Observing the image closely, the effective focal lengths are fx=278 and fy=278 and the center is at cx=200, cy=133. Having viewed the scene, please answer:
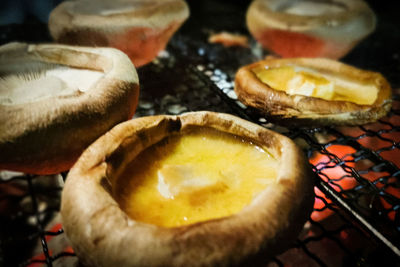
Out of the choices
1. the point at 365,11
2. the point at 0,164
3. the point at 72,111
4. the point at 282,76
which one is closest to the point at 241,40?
the point at 365,11

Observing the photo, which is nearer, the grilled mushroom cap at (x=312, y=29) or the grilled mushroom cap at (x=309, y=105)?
the grilled mushroom cap at (x=309, y=105)

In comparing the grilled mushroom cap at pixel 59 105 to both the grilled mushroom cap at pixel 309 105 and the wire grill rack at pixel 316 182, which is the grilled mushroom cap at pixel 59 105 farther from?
the grilled mushroom cap at pixel 309 105

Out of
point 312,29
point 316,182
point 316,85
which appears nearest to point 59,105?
point 316,182

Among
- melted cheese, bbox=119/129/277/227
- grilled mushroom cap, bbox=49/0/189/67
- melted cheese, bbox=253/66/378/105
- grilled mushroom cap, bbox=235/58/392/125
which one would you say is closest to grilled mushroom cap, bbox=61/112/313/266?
melted cheese, bbox=119/129/277/227

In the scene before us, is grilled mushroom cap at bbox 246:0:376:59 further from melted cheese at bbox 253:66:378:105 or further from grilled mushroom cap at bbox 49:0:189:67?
grilled mushroom cap at bbox 49:0:189:67

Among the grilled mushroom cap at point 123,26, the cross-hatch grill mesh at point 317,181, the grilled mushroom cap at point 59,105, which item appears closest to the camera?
the grilled mushroom cap at point 59,105

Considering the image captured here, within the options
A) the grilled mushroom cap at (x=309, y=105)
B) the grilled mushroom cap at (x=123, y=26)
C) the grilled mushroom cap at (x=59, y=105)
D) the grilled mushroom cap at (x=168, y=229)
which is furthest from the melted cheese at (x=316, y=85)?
the grilled mushroom cap at (x=59, y=105)

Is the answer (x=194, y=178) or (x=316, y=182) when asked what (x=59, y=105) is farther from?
(x=316, y=182)
